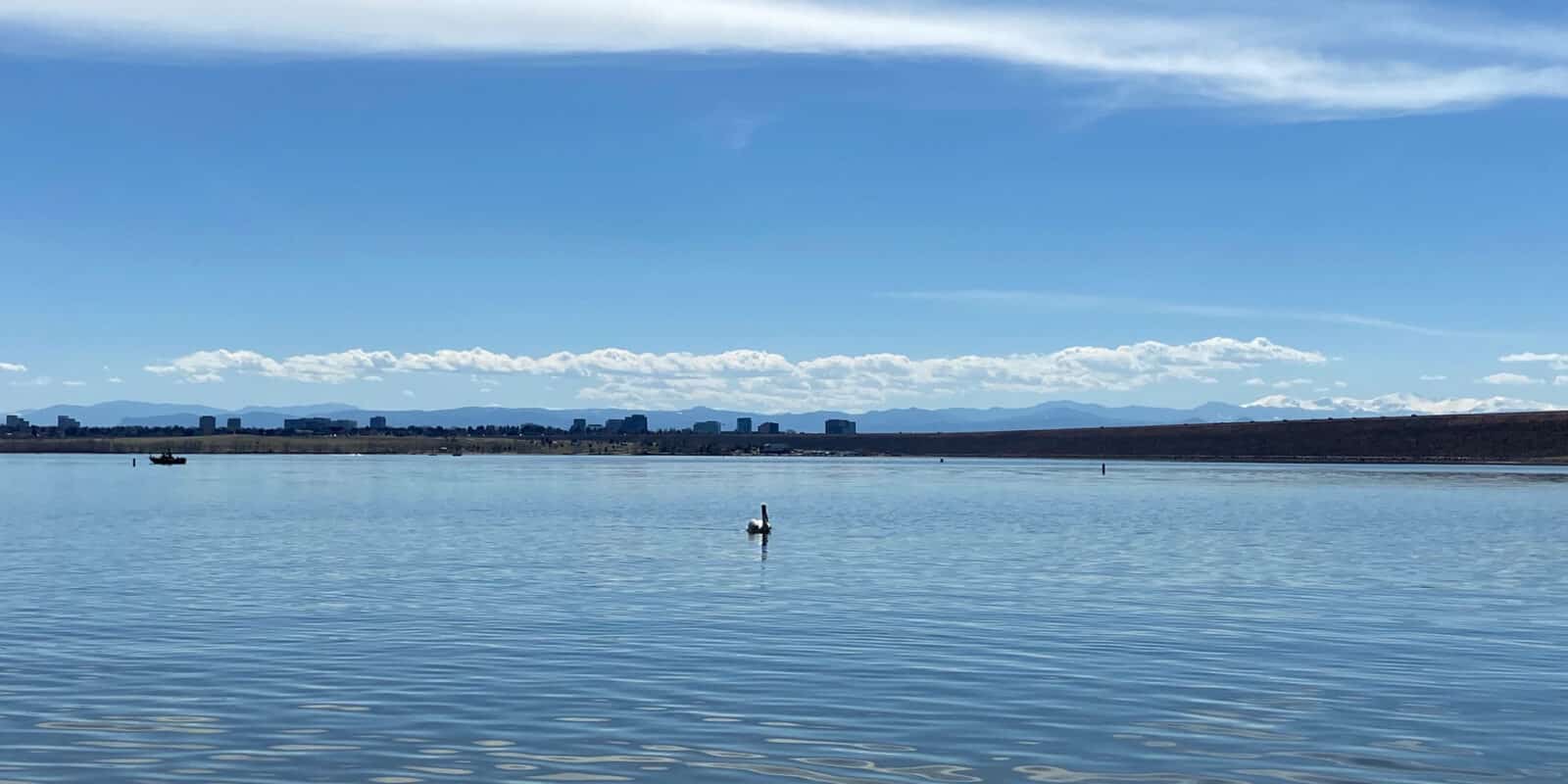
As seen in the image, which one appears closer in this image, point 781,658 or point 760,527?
point 781,658

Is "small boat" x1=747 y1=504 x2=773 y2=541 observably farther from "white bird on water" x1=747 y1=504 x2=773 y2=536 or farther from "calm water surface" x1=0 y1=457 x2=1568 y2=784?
"calm water surface" x1=0 y1=457 x2=1568 y2=784

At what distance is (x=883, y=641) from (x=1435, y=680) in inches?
441

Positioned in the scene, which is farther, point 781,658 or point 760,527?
point 760,527

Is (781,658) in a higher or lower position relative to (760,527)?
lower

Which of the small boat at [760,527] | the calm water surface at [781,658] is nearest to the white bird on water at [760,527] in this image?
the small boat at [760,527]

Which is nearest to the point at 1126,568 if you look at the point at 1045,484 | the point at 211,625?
the point at 211,625

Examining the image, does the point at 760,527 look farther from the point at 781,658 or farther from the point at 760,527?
the point at 781,658

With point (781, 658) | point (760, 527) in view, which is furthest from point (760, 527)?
point (781, 658)

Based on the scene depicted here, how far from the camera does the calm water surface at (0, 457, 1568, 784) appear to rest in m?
21.6

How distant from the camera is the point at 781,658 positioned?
31.8 meters

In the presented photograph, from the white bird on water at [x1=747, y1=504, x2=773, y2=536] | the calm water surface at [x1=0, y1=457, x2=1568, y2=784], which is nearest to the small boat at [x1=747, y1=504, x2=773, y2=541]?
the white bird on water at [x1=747, y1=504, x2=773, y2=536]

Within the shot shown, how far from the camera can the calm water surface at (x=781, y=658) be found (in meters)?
21.6

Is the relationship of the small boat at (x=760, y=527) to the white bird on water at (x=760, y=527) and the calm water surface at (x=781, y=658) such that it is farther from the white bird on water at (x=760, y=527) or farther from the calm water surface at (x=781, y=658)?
the calm water surface at (x=781, y=658)

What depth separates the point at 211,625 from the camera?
36.7 m
